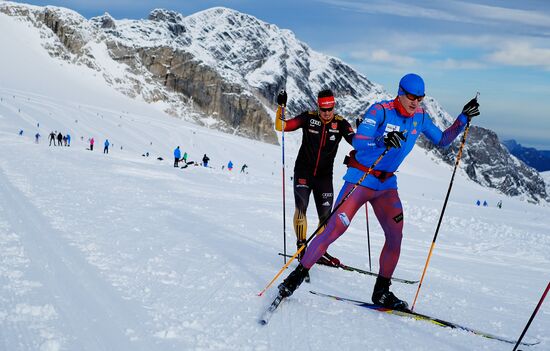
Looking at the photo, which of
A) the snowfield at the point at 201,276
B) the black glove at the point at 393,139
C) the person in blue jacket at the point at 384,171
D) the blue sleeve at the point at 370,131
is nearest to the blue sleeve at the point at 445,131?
the person in blue jacket at the point at 384,171

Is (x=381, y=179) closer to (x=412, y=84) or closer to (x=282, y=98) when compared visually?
(x=412, y=84)

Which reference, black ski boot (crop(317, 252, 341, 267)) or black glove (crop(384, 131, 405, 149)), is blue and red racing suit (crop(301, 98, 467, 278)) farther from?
black ski boot (crop(317, 252, 341, 267))

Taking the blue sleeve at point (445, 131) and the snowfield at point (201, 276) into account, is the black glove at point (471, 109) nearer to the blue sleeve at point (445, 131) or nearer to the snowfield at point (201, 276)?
the blue sleeve at point (445, 131)

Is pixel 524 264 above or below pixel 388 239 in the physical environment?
below

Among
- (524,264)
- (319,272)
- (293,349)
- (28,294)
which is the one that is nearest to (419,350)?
(293,349)

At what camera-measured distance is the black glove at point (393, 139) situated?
14.3 ft

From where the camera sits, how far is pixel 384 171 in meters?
4.86

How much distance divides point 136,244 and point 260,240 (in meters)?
2.50

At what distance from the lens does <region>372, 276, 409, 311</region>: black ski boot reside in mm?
4672

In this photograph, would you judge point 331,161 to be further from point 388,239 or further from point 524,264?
point 524,264

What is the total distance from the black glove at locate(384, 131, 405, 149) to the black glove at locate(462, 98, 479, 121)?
2.94 ft

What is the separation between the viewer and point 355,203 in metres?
4.85

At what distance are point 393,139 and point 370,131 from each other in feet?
1.09

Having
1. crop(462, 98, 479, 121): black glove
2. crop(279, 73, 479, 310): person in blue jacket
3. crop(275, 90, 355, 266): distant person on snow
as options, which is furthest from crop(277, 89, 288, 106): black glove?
crop(462, 98, 479, 121): black glove
